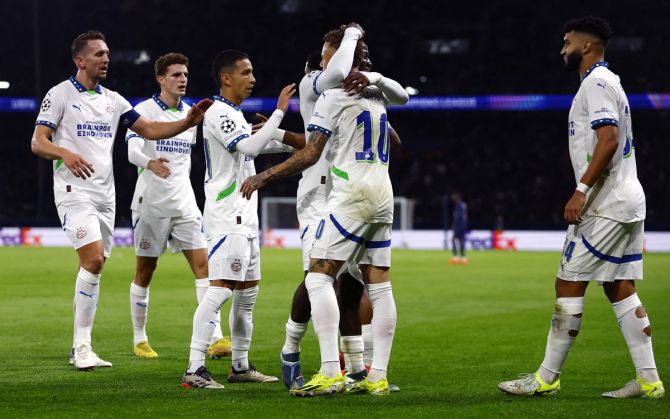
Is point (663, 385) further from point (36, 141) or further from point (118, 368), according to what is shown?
point (36, 141)

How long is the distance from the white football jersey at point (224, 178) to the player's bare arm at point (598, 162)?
7.50 ft

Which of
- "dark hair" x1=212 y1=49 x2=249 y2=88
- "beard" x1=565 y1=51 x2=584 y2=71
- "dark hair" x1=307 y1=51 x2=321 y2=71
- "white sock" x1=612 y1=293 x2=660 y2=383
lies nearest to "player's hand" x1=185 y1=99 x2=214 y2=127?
"dark hair" x1=212 y1=49 x2=249 y2=88

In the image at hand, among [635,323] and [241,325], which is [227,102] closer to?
[241,325]

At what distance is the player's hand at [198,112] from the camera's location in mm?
7383

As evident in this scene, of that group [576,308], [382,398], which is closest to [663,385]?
[576,308]

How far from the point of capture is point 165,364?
326 inches

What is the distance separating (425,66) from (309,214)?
122 ft

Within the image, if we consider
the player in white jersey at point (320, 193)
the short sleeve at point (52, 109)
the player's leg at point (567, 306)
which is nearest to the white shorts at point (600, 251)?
the player's leg at point (567, 306)

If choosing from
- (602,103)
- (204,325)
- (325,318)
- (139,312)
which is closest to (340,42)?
(602,103)

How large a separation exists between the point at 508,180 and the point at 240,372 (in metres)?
36.6

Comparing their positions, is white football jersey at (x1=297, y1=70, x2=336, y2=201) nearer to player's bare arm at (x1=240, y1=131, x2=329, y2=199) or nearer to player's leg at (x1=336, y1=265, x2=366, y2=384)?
player's leg at (x1=336, y1=265, x2=366, y2=384)

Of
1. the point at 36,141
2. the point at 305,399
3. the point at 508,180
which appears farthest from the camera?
the point at 508,180

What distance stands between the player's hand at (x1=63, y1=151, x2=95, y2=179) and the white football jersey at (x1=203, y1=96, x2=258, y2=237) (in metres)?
1.03

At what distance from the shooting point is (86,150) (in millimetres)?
8266
